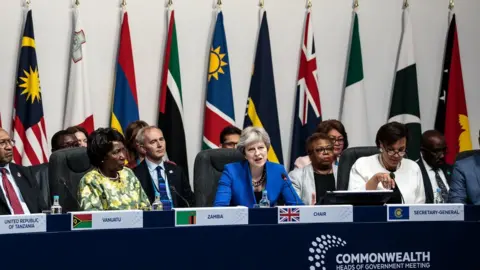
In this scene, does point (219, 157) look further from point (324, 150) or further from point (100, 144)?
point (100, 144)

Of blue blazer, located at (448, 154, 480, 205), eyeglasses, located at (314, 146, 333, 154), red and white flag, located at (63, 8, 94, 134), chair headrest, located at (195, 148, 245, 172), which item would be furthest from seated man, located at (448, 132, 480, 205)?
red and white flag, located at (63, 8, 94, 134)

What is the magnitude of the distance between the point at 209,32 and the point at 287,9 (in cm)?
79

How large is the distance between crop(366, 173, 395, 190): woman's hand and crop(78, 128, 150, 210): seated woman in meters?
1.33

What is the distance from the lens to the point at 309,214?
14.7 ft

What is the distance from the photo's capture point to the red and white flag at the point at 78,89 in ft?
24.6

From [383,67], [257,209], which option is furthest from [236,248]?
[383,67]

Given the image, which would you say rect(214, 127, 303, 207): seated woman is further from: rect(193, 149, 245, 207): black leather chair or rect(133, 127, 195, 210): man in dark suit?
rect(133, 127, 195, 210): man in dark suit

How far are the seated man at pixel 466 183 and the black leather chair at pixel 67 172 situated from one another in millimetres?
2226

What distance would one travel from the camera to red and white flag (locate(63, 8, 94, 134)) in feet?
24.6

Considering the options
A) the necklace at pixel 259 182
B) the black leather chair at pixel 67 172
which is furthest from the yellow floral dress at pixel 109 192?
the necklace at pixel 259 182

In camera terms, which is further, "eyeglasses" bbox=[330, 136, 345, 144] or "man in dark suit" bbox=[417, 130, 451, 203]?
"eyeglasses" bbox=[330, 136, 345, 144]

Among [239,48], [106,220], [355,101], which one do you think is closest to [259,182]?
[106,220]

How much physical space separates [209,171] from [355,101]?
9.20ft

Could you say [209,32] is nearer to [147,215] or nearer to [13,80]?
[13,80]
